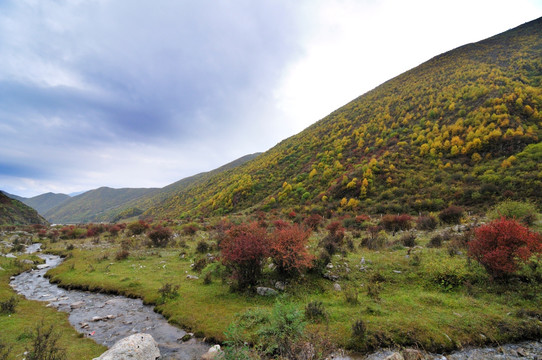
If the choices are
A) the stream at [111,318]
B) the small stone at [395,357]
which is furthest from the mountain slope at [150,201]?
the small stone at [395,357]

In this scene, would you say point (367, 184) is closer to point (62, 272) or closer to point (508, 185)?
point (508, 185)

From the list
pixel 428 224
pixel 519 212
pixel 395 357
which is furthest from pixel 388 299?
pixel 519 212

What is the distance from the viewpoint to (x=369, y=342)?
230 inches

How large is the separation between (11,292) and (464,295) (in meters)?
19.2

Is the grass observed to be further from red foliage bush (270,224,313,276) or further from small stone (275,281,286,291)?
red foliage bush (270,224,313,276)

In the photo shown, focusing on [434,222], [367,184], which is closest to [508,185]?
A: [434,222]

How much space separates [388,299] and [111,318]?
10.4 meters

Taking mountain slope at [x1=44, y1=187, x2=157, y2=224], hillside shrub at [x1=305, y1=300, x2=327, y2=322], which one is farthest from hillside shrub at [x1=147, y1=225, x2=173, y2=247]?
mountain slope at [x1=44, y1=187, x2=157, y2=224]

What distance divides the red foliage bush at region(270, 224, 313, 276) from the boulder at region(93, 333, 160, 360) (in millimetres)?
4920

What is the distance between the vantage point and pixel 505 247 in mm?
7531

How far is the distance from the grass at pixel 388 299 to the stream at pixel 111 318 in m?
0.42

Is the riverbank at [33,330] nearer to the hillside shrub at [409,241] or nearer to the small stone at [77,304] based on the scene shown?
the small stone at [77,304]

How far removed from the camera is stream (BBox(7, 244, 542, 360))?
5.42 m

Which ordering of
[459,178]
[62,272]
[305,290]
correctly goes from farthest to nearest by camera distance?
[459,178] < [62,272] < [305,290]
